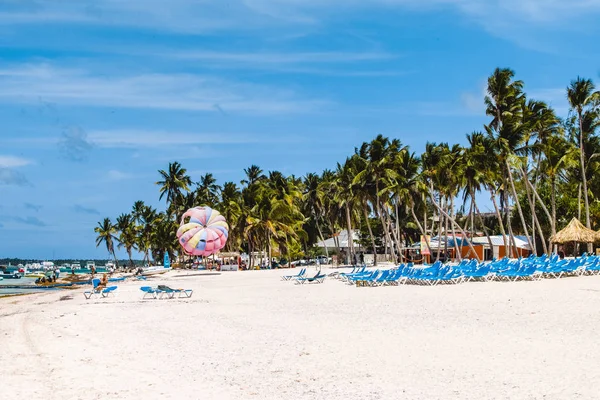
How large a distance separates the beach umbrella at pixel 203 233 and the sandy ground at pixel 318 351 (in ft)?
97.8

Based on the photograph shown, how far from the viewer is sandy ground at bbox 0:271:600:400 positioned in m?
8.74

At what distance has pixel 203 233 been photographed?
50281 mm

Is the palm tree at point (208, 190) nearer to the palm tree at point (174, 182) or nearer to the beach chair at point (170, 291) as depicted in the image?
the palm tree at point (174, 182)

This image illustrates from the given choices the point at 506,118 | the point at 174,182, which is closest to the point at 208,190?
the point at 174,182

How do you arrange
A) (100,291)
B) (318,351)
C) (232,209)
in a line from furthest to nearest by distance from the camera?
1. (232,209)
2. (100,291)
3. (318,351)

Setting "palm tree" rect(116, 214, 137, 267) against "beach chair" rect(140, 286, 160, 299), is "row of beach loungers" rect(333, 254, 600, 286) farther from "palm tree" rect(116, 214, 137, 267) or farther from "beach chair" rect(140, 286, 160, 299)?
"palm tree" rect(116, 214, 137, 267)

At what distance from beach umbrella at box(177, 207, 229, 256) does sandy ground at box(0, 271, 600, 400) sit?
29.8 m

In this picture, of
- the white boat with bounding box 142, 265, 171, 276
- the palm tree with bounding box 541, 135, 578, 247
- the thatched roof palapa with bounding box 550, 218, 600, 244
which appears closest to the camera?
the thatched roof palapa with bounding box 550, 218, 600, 244

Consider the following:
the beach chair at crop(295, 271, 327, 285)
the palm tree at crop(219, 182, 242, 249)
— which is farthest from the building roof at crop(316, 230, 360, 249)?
the beach chair at crop(295, 271, 327, 285)

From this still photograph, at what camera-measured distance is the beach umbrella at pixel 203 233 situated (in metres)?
50.3

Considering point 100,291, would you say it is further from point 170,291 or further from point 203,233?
point 203,233

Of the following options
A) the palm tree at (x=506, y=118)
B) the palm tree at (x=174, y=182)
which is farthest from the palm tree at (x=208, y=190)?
the palm tree at (x=506, y=118)

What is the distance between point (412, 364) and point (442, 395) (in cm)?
195

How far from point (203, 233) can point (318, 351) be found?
3949 centimetres
